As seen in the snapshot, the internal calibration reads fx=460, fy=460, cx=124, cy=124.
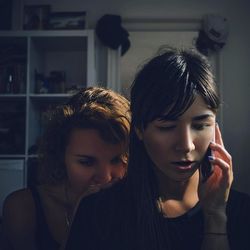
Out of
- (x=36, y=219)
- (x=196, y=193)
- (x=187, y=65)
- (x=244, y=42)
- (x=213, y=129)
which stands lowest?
(x=36, y=219)

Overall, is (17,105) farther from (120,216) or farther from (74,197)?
(120,216)

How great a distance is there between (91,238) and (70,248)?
5 centimetres

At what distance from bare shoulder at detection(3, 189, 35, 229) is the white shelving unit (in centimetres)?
188

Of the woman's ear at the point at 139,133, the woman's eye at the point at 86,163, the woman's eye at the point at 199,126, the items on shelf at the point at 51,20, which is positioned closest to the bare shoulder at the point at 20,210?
the woman's eye at the point at 86,163

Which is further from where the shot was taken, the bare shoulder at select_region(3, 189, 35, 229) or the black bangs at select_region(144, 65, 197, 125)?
the bare shoulder at select_region(3, 189, 35, 229)

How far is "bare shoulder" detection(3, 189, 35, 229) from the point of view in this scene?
1309 mm

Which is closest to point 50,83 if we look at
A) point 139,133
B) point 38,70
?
point 38,70

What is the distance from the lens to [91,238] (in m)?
0.93

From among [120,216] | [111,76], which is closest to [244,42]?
[111,76]

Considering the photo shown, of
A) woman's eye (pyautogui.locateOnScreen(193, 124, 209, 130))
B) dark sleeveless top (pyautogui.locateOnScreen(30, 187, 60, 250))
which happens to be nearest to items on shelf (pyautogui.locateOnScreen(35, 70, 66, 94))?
dark sleeveless top (pyautogui.locateOnScreen(30, 187, 60, 250))

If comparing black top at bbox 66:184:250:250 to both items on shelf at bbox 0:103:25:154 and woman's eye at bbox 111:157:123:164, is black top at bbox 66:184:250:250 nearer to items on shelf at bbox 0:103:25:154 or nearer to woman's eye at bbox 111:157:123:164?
woman's eye at bbox 111:157:123:164

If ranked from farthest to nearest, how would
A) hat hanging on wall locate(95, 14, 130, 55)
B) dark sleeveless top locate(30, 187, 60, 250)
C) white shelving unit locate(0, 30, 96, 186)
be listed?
1. hat hanging on wall locate(95, 14, 130, 55)
2. white shelving unit locate(0, 30, 96, 186)
3. dark sleeveless top locate(30, 187, 60, 250)

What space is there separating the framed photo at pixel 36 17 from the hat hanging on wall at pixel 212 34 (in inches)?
49.0

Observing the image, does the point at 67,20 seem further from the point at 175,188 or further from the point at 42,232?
the point at 175,188
